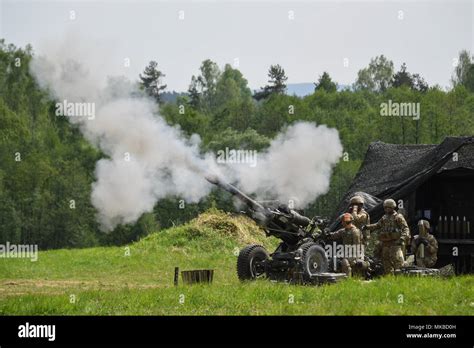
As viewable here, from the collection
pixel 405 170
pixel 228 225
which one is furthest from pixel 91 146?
pixel 405 170

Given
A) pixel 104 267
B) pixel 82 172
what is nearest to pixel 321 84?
pixel 82 172

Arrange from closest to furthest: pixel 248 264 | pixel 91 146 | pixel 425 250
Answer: pixel 248 264 < pixel 425 250 < pixel 91 146

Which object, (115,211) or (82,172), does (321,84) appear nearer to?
(82,172)

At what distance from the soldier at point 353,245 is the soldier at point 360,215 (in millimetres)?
321

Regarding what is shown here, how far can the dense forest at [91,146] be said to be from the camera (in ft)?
240

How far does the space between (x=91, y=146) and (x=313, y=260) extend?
59.1 metres

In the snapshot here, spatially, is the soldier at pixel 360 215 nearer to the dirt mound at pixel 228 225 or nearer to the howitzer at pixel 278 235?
the howitzer at pixel 278 235

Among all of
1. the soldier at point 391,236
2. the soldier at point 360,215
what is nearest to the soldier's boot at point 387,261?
the soldier at point 391,236

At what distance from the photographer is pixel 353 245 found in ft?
69.1

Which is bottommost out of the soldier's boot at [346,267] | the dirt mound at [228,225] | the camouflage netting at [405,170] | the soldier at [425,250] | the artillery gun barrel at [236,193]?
the soldier's boot at [346,267]

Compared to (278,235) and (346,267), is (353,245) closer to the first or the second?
(346,267)

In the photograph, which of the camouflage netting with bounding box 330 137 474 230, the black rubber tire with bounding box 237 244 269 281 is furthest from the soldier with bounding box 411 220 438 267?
the black rubber tire with bounding box 237 244 269 281

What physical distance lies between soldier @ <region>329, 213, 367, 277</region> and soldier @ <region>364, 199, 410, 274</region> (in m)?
0.39

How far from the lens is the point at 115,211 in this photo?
27438 millimetres
